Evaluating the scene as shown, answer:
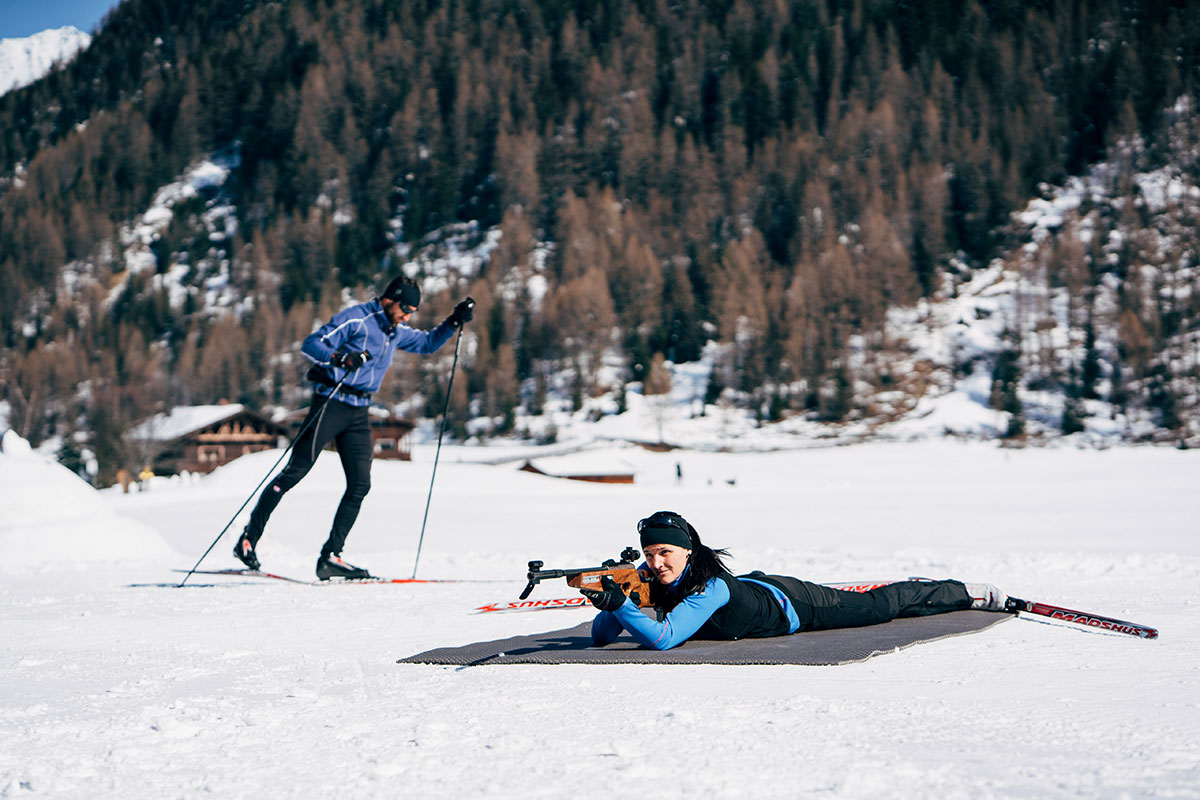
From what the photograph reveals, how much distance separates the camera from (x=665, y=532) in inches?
146

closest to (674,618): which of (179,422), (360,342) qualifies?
(360,342)

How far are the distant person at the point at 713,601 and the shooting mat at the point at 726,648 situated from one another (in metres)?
0.06

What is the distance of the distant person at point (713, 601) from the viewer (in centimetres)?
372

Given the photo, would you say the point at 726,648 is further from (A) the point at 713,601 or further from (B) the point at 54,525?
(B) the point at 54,525

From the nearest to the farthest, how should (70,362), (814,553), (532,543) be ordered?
(814,553) → (532,543) → (70,362)

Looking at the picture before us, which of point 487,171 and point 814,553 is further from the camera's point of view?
point 487,171

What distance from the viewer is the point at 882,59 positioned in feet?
386

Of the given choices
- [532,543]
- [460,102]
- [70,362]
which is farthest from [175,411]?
[460,102]

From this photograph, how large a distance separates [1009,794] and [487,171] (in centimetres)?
Result: 12360

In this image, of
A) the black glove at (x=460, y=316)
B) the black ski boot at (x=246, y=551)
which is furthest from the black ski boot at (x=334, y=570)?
the black glove at (x=460, y=316)

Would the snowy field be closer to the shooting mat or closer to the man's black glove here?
the shooting mat

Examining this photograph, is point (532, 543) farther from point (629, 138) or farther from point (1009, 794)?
point (629, 138)

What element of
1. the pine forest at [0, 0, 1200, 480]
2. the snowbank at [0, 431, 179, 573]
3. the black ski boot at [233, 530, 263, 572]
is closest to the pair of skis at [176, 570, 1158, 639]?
the black ski boot at [233, 530, 263, 572]

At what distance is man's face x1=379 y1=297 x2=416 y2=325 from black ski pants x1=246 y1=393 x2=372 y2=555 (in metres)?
0.63
